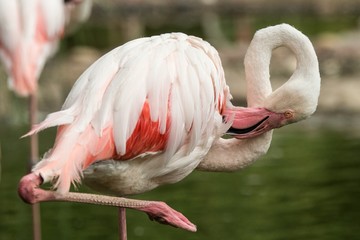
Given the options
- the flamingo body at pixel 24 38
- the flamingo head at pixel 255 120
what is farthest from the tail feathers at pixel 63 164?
the flamingo body at pixel 24 38

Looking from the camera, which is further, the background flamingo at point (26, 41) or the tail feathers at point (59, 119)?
the background flamingo at point (26, 41)

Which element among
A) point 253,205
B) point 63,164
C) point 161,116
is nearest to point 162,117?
point 161,116

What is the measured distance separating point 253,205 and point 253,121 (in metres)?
3.07

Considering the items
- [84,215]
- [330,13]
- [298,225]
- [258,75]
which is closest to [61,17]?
[84,215]

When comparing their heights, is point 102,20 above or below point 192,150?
below

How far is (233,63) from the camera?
12789mm

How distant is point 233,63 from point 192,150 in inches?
307

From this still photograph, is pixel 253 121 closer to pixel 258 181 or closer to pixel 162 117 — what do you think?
pixel 162 117

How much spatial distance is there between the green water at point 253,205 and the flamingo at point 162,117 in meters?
2.12

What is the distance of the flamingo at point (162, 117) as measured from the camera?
A: 4.68 m

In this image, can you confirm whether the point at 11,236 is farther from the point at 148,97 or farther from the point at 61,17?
the point at 148,97

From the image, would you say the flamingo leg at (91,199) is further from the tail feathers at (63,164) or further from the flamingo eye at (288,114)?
the flamingo eye at (288,114)

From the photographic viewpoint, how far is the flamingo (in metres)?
4.68

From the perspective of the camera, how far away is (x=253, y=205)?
26.9 feet
